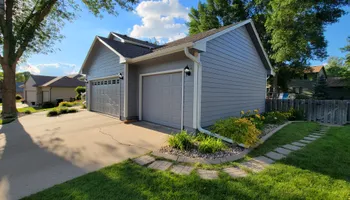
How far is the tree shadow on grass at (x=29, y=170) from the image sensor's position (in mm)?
2669

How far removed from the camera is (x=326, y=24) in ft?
50.4

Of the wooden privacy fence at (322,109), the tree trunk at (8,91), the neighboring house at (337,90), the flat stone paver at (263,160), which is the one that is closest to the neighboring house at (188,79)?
the wooden privacy fence at (322,109)

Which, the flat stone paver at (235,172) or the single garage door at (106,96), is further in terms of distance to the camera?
the single garage door at (106,96)

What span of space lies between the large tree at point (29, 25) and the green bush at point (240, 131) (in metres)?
11.0

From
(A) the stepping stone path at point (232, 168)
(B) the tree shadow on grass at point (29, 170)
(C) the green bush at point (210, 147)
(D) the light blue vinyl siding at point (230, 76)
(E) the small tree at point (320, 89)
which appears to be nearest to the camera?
(B) the tree shadow on grass at point (29, 170)

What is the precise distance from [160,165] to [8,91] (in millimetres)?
13752

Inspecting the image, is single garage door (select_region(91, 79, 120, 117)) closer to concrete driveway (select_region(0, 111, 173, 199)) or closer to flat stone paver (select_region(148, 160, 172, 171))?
concrete driveway (select_region(0, 111, 173, 199))

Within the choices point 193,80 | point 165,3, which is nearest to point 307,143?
point 193,80

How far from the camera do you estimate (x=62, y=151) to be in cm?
429

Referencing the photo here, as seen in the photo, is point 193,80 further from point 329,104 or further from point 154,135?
point 329,104

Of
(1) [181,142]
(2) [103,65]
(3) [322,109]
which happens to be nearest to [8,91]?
(2) [103,65]

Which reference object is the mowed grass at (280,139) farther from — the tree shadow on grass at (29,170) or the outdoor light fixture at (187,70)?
the tree shadow on grass at (29,170)

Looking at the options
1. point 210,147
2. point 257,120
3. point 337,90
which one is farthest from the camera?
point 337,90

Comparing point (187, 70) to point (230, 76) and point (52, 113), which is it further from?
point (52, 113)
